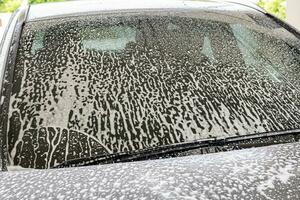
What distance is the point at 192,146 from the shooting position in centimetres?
126

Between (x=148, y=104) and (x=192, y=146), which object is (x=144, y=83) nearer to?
(x=148, y=104)

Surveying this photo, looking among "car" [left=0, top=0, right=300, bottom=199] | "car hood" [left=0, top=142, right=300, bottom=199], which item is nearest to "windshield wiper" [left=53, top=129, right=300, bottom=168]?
"car" [left=0, top=0, right=300, bottom=199]

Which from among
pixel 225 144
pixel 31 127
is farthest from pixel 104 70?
pixel 225 144

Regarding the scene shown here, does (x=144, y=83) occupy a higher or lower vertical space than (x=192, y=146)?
higher

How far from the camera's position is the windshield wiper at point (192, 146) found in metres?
1.20

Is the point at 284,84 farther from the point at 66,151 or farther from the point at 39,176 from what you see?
the point at 39,176

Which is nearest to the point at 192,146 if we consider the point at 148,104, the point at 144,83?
the point at 148,104

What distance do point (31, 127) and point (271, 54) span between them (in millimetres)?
1021

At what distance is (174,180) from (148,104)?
575 millimetres

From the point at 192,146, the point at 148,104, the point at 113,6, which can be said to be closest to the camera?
the point at 192,146

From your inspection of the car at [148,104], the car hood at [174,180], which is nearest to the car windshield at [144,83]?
the car at [148,104]

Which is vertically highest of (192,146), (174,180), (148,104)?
(148,104)

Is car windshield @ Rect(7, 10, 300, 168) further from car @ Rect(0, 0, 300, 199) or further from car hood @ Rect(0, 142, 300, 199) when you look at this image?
car hood @ Rect(0, 142, 300, 199)

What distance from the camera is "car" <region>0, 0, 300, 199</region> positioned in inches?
33.8
